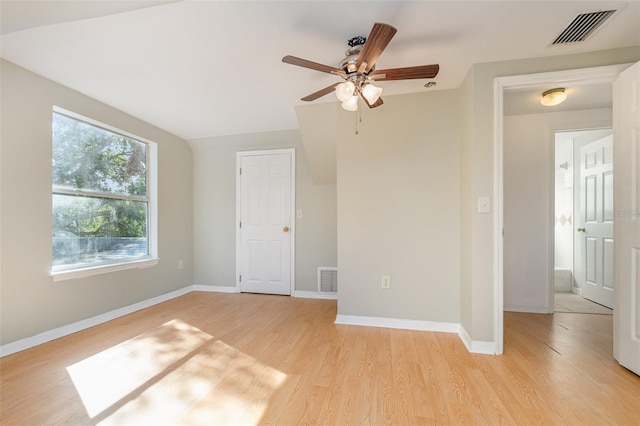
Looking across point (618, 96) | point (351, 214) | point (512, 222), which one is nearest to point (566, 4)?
point (618, 96)

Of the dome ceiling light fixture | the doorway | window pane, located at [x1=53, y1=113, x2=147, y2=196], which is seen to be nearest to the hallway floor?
the doorway

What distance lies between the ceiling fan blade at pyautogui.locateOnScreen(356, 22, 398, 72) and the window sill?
315 cm

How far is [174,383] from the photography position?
5.61 feet

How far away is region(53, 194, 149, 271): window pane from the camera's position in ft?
8.23

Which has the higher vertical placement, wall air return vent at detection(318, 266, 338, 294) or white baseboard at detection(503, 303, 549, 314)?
wall air return vent at detection(318, 266, 338, 294)

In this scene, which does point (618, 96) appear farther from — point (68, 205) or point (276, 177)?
point (68, 205)

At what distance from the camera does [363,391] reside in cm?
163

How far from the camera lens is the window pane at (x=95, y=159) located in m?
2.51

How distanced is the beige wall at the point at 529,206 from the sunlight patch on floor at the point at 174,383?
9.90 feet

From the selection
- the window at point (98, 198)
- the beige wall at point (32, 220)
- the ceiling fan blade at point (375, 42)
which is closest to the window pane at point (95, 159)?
the window at point (98, 198)

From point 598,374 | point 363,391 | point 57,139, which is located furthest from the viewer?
point 57,139

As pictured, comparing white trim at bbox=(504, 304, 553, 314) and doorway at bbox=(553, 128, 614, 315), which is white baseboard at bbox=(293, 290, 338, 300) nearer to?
white trim at bbox=(504, 304, 553, 314)

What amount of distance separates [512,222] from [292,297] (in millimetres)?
3027

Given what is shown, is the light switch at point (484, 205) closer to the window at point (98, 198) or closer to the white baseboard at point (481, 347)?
the white baseboard at point (481, 347)
